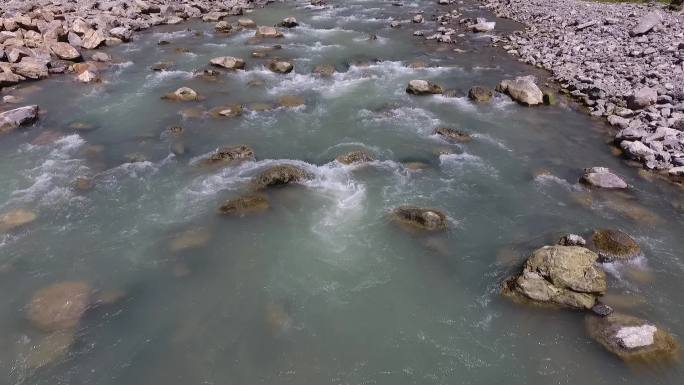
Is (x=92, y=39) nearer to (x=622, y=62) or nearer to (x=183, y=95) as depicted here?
(x=183, y=95)

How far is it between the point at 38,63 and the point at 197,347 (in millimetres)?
20337

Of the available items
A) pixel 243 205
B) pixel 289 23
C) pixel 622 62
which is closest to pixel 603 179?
pixel 622 62

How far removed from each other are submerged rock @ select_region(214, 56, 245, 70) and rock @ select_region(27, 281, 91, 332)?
629 inches

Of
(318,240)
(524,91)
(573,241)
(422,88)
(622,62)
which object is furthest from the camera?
(622,62)

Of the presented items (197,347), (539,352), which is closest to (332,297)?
(197,347)

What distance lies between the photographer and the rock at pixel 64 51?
24422mm

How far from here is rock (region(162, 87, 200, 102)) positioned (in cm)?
2064

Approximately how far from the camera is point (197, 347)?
31.6 ft

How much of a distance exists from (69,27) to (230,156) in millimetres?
19124

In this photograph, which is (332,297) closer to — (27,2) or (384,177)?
(384,177)

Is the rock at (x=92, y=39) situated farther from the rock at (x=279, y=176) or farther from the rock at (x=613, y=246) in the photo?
the rock at (x=613, y=246)

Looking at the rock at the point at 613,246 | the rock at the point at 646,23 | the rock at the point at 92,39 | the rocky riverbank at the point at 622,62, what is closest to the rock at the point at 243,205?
the rock at the point at 613,246

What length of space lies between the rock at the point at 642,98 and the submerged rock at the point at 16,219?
72.9 ft

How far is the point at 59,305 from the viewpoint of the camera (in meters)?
10.4
